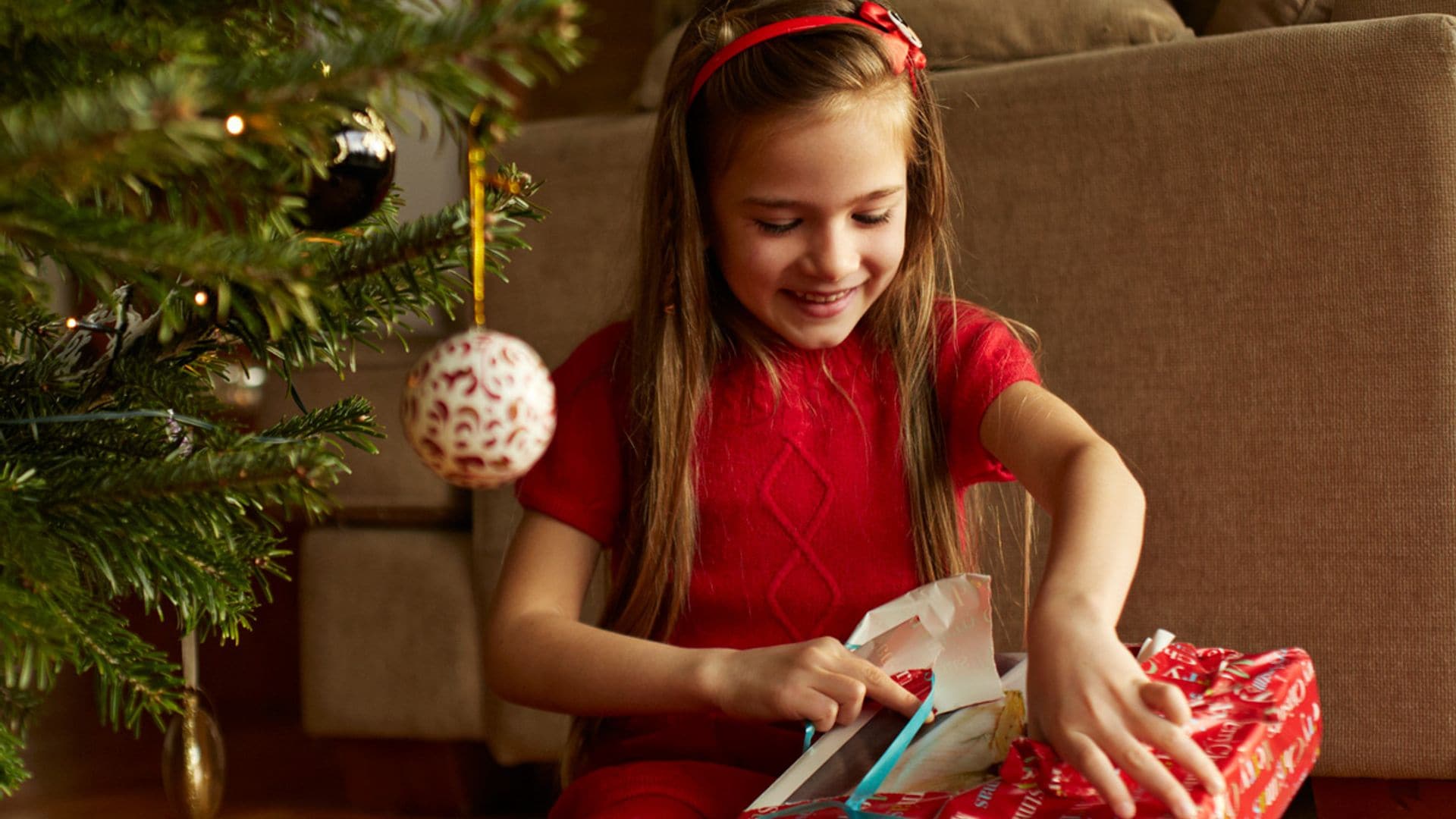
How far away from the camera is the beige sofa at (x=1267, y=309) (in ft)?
3.04

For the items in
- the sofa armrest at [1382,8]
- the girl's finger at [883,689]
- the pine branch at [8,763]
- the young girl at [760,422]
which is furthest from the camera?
the sofa armrest at [1382,8]

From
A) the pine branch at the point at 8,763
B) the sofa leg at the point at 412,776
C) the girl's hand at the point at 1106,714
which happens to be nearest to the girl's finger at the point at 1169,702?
the girl's hand at the point at 1106,714

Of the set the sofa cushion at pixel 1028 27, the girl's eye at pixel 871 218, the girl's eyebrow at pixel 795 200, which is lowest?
the girl's eye at pixel 871 218

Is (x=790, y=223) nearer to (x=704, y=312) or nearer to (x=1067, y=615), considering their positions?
(x=704, y=312)

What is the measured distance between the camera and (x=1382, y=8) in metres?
1.08

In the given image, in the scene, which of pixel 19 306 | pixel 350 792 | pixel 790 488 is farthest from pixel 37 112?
pixel 350 792

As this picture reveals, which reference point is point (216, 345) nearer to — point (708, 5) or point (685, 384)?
point (685, 384)

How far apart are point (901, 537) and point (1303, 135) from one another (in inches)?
17.5

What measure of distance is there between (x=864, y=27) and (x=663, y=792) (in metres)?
0.54

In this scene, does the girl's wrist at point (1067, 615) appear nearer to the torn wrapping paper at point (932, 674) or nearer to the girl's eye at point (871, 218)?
the torn wrapping paper at point (932, 674)

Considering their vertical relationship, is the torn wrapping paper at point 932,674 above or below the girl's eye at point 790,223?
below

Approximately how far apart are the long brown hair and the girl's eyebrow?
0.05 m

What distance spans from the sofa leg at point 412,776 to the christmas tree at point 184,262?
30.8 inches

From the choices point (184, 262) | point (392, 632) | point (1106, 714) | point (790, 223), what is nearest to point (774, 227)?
point (790, 223)
